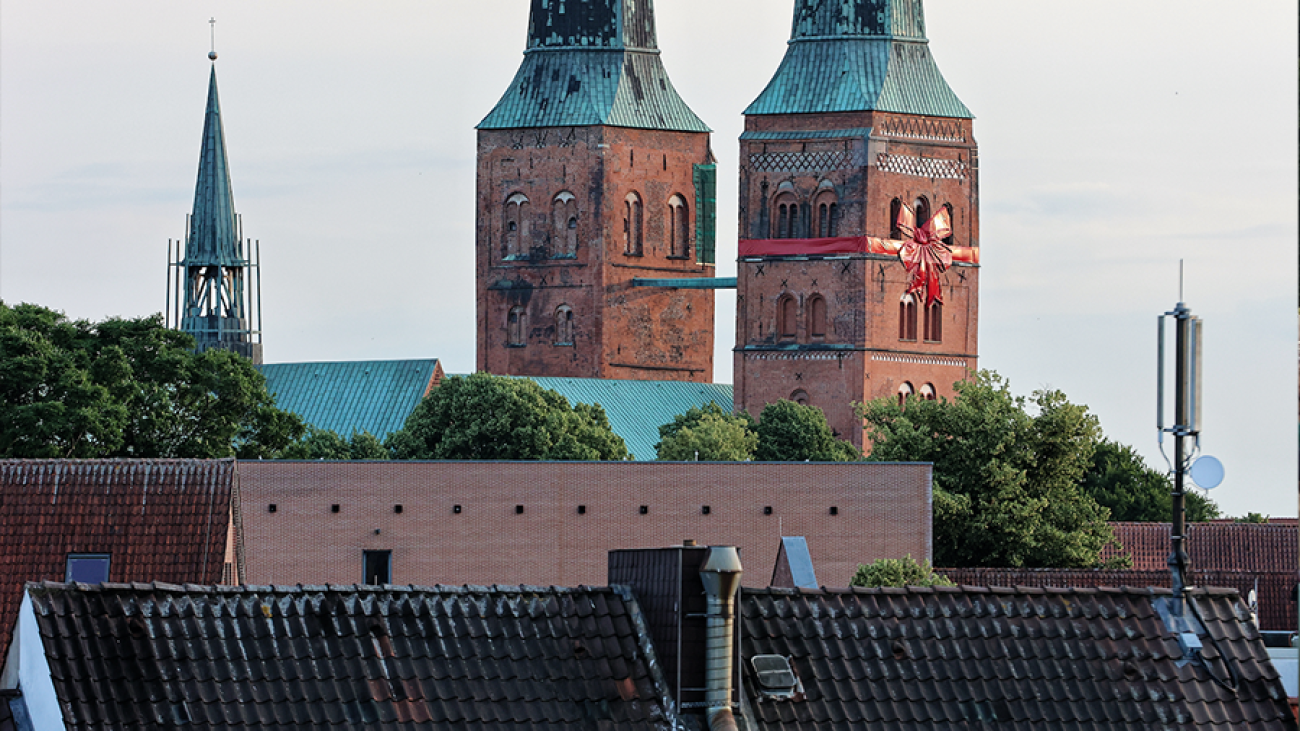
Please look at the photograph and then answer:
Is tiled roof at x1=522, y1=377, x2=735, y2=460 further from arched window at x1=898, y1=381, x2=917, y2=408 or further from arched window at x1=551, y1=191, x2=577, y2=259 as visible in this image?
arched window at x1=551, y1=191, x2=577, y2=259

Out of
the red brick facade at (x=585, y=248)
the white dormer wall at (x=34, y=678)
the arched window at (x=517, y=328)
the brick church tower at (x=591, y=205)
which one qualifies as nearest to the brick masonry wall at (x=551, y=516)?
the white dormer wall at (x=34, y=678)

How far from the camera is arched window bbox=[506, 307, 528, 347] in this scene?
116m

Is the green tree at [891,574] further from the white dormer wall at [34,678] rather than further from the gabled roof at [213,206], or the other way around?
the gabled roof at [213,206]

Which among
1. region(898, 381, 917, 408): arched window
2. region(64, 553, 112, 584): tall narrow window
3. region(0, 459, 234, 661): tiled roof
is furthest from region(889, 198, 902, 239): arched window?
region(64, 553, 112, 584): tall narrow window

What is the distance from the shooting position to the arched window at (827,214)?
10456 cm

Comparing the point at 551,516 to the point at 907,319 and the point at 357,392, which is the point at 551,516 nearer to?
the point at 357,392

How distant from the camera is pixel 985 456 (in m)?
61.8

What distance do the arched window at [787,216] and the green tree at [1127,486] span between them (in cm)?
1507

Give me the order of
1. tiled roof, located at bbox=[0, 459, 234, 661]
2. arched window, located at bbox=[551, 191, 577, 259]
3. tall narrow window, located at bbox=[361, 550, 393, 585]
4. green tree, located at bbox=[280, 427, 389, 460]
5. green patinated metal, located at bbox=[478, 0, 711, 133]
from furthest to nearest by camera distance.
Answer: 1. arched window, located at bbox=[551, 191, 577, 259]
2. green patinated metal, located at bbox=[478, 0, 711, 133]
3. green tree, located at bbox=[280, 427, 389, 460]
4. tall narrow window, located at bbox=[361, 550, 393, 585]
5. tiled roof, located at bbox=[0, 459, 234, 661]

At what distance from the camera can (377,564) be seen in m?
50.0

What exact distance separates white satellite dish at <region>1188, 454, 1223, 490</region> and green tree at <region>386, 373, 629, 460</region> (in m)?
61.5

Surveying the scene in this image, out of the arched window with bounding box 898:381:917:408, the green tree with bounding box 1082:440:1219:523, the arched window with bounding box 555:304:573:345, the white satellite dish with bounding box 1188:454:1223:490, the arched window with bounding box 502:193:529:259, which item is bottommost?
the green tree with bounding box 1082:440:1219:523

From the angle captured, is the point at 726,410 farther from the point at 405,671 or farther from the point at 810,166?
the point at 405,671

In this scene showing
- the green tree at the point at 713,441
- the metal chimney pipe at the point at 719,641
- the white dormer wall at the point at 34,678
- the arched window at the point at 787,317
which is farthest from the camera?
the arched window at the point at 787,317
